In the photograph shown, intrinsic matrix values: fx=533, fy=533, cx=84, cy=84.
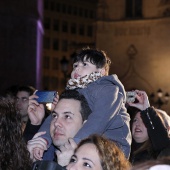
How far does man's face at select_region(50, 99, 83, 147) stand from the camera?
4168 millimetres

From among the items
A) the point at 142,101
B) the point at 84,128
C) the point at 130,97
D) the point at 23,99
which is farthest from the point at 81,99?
the point at 23,99

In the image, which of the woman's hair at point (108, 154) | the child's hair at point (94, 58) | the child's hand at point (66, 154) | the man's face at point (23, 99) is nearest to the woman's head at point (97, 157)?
the woman's hair at point (108, 154)

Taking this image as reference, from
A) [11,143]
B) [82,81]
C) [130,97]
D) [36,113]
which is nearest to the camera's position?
[11,143]

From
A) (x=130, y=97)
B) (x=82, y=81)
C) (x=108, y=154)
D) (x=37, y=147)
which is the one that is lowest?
(x=37, y=147)

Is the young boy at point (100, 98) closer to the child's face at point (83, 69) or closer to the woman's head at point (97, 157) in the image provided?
the child's face at point (83, 69)

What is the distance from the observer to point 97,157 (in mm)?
3588

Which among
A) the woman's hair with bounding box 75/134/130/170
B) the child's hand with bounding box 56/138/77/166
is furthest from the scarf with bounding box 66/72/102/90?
the woman's hair with bounding box 75/134/130/170

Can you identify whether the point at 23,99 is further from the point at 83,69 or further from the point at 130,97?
the point at 83,69

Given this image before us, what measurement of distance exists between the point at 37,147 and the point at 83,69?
0.82m

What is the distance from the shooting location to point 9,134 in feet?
11.5

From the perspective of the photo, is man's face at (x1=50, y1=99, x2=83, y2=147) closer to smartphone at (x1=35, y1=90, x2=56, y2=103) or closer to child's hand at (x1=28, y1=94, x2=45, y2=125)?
smartphone at (x1=35, y1=90, x2=56, y2=103)

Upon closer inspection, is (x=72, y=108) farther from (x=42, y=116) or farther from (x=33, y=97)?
(x=42, y=116)

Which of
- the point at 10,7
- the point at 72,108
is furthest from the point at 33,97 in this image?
the point at 10,7

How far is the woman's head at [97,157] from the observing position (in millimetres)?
3555
